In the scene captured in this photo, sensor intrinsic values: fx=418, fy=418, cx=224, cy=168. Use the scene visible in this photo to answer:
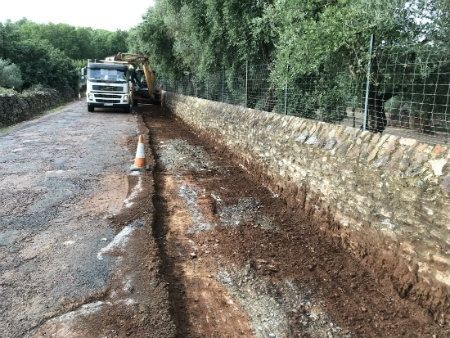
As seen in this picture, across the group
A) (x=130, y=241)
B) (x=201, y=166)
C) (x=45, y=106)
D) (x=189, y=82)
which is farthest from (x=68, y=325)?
(x=45, y=106)

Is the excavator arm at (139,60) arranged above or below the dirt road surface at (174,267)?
above

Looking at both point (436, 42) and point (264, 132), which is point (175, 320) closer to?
point (436, 42)

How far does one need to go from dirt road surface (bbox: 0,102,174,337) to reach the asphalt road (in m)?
0.01

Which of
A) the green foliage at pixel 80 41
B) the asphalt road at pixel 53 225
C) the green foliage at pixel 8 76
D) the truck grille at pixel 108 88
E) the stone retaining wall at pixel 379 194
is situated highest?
the green foliage at pixel 80 41

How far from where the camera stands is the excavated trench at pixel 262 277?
384 centimetres

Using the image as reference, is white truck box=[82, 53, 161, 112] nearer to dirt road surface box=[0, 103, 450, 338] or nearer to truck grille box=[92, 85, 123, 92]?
truck grille box=[92, 85, 123, 92]

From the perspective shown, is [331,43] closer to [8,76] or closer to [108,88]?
[108,88]

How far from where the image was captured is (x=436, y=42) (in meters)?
5.36

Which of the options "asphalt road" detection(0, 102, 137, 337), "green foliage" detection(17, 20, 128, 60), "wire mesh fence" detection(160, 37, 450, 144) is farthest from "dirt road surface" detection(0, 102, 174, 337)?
"green foliage" detection(17, 20, 128, 60)

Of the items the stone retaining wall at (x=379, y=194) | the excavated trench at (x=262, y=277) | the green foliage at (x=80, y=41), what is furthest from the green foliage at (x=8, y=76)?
the green foliage at (x=80, y=41)

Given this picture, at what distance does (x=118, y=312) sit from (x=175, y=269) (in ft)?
3.60

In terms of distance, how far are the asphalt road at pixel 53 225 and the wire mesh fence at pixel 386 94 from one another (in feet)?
13.0

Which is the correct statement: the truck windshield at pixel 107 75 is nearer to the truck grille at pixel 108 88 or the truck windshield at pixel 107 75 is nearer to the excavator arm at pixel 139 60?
the truck grille at pixel 108 88

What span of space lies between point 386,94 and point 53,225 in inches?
211
